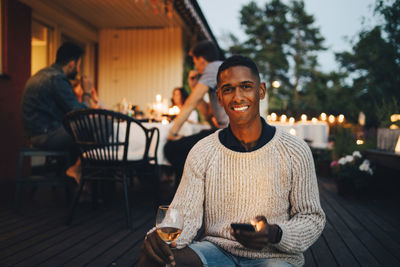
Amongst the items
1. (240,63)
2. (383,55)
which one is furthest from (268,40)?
(240,63)

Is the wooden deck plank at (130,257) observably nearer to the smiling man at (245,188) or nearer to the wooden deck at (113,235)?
the wooden deck at (113,235)

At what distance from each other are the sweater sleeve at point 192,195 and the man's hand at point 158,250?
21 cm

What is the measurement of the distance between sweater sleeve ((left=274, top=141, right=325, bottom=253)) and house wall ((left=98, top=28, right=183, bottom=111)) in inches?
255

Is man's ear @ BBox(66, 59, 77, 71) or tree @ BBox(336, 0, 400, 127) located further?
tree @ BBox(336, 0, 400, 127)

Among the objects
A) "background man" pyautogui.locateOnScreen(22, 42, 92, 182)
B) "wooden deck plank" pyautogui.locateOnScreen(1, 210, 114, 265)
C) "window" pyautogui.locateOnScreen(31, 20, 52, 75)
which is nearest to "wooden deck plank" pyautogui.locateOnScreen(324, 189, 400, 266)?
"wooden deck plank" pyautogui.locateOnScreen(1, 210, 114, 265)

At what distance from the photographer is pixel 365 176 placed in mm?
4164

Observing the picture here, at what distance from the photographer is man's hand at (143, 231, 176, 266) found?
1118 mm

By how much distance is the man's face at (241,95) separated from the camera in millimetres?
1417

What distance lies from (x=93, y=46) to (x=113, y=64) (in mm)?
631

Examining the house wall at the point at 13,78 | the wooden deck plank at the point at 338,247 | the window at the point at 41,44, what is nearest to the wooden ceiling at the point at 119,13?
the window at the point at 41,44

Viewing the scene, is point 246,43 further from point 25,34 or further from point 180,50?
point 25,34

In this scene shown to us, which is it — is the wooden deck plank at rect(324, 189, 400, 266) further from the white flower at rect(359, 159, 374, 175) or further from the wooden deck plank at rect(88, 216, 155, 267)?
the wooden deck plank at rect(88, 216, 155, 267)

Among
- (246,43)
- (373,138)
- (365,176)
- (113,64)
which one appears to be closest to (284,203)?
(365,176)

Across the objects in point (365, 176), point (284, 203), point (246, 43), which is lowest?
point (365, 176)
